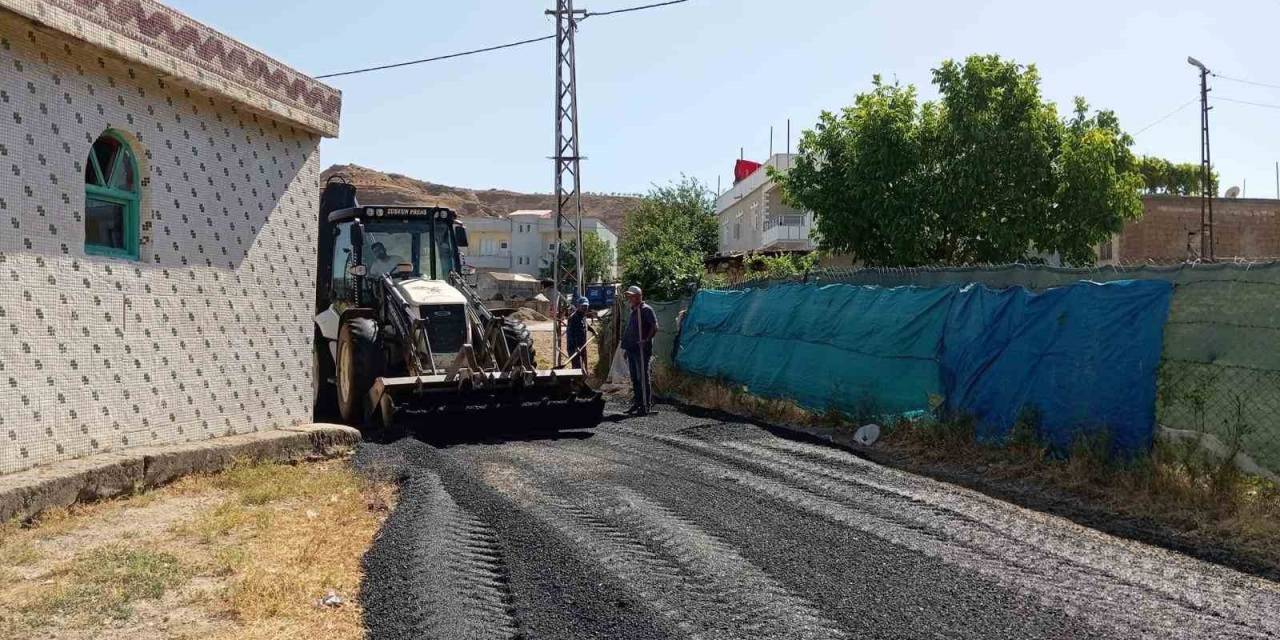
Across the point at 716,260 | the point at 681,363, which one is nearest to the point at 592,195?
the point at 716,260

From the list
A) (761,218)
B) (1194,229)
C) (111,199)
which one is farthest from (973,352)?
A: (761,218)

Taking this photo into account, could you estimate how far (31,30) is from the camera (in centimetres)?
708

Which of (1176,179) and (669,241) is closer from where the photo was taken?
(669,241)

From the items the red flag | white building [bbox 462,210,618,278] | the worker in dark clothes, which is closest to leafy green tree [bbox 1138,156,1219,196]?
the red flag

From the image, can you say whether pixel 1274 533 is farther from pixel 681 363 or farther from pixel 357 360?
pixel 681 363

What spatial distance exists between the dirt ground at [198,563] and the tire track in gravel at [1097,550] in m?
4.00

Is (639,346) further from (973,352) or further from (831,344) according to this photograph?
(973,352)

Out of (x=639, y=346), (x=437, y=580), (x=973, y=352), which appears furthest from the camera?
(x=639, y=346)

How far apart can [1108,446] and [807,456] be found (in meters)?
2.68

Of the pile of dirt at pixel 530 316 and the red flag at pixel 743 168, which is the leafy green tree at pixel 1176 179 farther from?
the pile of dirt at pixel 530 316

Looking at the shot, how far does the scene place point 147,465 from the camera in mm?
7621

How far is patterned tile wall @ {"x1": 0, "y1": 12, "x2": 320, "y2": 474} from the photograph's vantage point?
277 inches

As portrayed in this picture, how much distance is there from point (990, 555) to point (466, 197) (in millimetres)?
126351

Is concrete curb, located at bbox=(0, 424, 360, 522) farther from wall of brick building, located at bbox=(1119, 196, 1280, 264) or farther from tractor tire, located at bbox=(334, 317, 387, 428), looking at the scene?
wall of brick building, located at bbox=(1119, 196, 1280, 264)
